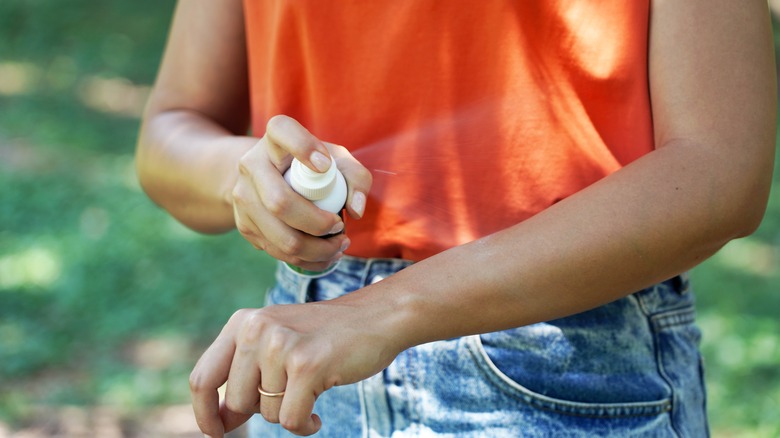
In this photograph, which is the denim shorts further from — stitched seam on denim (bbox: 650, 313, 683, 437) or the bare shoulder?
the bare shoulder

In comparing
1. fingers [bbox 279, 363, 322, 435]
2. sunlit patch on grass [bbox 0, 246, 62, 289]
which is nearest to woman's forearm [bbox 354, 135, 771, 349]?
fingers [bbox 279, 363, 322, 435]

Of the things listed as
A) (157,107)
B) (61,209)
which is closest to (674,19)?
(157,107)

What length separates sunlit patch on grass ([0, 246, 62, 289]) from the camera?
14.8 feet

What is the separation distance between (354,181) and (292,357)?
0.91 feet

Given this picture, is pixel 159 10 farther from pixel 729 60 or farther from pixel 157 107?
pixel 729 60

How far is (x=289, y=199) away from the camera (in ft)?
3.84

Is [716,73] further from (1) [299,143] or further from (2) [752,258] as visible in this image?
(2) [752,258]

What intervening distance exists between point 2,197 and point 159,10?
3.91m

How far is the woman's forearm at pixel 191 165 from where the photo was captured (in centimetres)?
146

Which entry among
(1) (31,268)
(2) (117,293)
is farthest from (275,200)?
(1) (31,268)

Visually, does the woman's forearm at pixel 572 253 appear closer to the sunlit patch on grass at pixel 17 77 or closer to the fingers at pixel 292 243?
→ the fingers at pixel 292 243

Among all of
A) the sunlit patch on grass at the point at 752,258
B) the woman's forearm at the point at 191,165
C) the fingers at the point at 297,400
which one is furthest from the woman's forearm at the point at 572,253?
the sunlit patch on grass at the point at 752,258

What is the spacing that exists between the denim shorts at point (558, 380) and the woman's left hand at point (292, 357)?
0.24 metres

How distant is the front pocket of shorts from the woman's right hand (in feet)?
0.84
